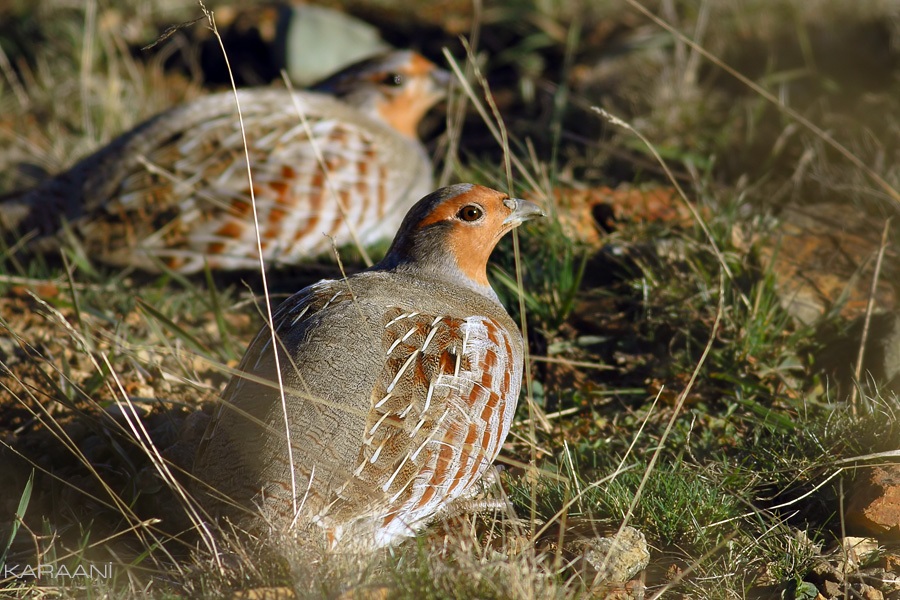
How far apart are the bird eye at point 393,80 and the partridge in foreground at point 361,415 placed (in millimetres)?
3862

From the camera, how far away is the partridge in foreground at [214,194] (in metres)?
6.62

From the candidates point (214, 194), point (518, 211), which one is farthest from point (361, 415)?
point (214, 194)

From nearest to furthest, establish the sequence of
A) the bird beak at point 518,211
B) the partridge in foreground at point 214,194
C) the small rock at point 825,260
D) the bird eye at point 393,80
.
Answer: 1. the bird beak at point 518,211
2. the small rock at point 825,260
3. the partridge in foreground at point 214,194
4. the bird eye at point 393,80

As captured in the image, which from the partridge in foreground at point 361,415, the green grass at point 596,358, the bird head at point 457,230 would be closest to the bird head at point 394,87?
the green grass at point 596,358

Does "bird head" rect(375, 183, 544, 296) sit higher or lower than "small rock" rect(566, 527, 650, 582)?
higher

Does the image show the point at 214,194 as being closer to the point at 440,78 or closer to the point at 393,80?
the point at 393,80

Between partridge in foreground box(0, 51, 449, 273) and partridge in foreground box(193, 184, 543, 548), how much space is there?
8.40 ft

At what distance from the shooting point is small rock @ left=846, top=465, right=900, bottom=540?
378 centimetres

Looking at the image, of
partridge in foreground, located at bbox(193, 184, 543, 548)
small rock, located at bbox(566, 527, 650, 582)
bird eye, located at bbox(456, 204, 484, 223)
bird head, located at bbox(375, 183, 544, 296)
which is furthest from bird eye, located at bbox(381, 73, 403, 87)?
small rock, located at bbox(566, 527, 650, 582)

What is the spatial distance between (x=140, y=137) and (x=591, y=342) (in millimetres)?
3756

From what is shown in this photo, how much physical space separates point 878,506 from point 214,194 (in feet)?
15.7

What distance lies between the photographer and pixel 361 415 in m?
3.65

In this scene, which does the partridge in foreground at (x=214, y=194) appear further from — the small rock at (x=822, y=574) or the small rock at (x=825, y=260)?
the small rock at (x=822, y=574)

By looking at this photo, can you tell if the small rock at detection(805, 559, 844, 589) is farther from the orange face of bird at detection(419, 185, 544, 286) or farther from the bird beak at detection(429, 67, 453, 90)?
the bird beak at detection(429, 67, 453, 90)
